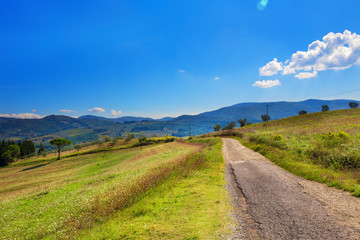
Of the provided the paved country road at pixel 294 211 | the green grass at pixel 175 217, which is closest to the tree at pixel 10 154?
the green grass at pixel 175 217

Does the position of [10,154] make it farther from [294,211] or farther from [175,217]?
[294,211]

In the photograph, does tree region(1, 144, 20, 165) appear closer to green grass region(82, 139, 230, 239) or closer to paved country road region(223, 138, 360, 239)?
green grass region(82, 139, 230, 239)

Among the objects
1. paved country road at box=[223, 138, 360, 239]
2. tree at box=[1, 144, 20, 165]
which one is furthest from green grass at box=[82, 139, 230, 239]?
tree at box=[1, 144, 20, 165]

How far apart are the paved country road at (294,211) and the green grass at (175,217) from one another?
1.03m

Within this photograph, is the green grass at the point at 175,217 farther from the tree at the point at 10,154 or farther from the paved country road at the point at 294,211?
the tree at the point at 10,154

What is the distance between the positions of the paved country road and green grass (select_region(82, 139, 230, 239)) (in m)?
1.03

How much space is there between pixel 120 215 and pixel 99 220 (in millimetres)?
1428

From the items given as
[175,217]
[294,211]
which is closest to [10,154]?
[175,217]

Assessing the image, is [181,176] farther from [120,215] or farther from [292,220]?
[292,220]

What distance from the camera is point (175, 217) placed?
771cm

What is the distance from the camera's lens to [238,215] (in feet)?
24.6

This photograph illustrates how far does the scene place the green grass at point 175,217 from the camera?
6465 mm

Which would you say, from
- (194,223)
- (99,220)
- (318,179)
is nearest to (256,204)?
(194,223)

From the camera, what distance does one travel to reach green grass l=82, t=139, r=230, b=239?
6.46 meters
